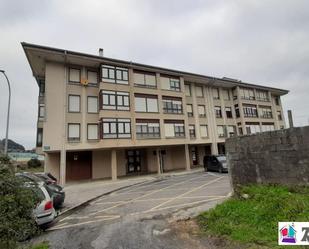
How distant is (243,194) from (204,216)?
168 cm

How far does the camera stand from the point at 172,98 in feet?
85.8

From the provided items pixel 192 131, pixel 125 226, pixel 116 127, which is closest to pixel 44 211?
pixel 125 226

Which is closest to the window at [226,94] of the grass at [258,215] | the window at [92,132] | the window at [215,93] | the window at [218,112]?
the window at [215,93]

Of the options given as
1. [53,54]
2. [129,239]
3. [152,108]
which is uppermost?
[53,54]

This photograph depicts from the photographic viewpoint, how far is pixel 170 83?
2658 centimetres

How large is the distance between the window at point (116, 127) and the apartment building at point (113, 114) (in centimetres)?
10

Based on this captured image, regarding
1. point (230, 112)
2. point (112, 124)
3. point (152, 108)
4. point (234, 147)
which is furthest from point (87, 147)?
point (230, 112)

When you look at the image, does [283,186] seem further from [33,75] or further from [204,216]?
[33,75]

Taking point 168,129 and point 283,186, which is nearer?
point 283,186

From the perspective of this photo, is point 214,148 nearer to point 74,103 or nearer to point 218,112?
point 218,112

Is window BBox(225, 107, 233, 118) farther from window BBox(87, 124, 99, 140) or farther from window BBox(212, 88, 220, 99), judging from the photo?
window BBox(87, 124, 99, 140)

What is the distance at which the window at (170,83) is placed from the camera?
26.0 meters

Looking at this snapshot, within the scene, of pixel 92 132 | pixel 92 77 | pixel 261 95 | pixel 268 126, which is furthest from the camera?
pixel 261 95

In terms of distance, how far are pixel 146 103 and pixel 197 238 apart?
63.8ft
